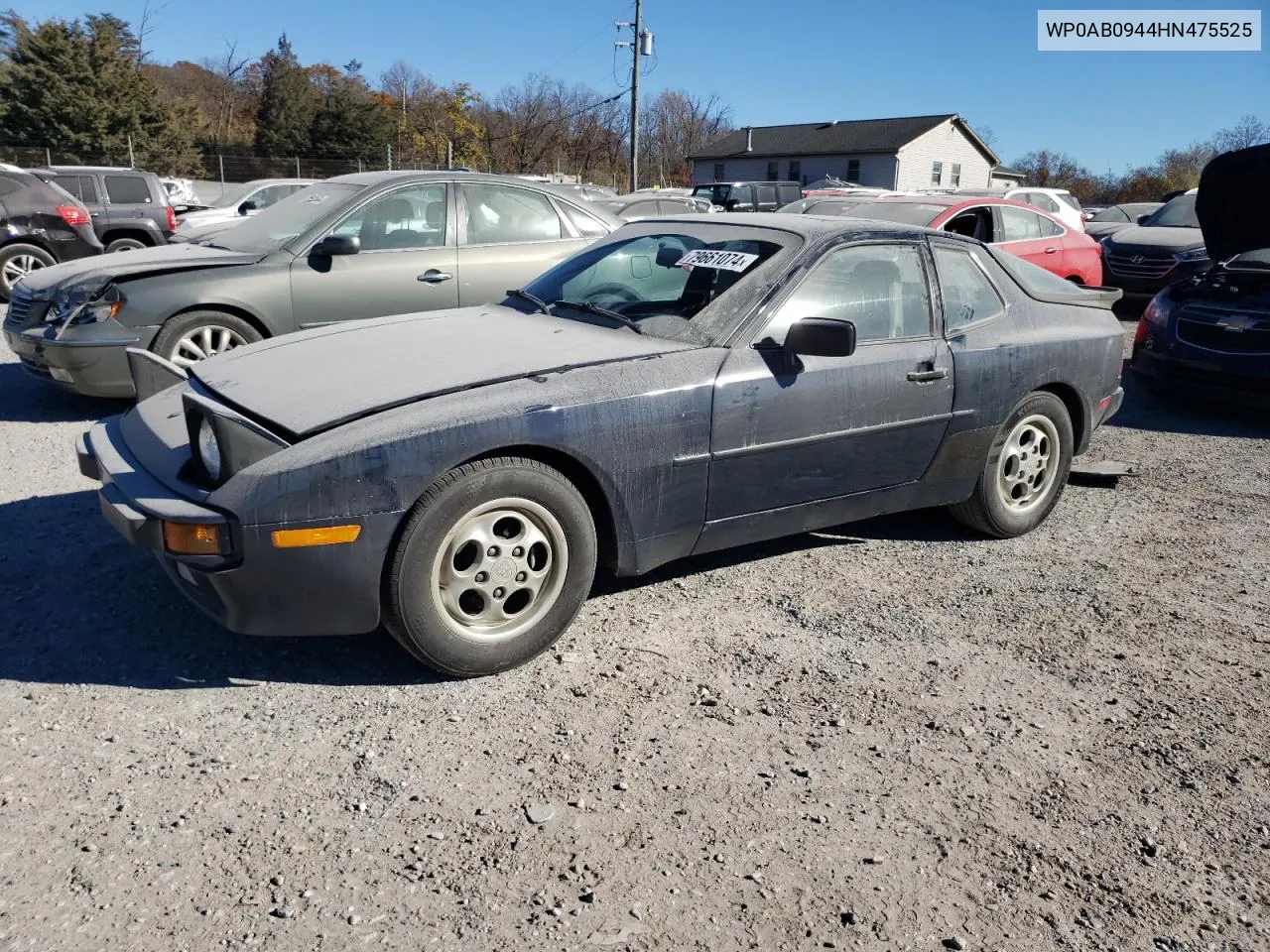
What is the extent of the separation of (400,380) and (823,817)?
6.25ft

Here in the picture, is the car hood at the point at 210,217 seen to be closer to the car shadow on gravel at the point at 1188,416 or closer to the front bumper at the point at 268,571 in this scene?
the car shadow on gravel at the point at 1188,416

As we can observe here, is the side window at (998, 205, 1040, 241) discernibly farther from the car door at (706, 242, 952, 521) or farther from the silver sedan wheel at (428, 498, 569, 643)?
the silver sedan wheel at (428, 498, 569, 643)

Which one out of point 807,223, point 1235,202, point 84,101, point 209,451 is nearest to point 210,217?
point 1235,202

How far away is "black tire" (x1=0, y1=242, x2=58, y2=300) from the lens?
11.9 meters

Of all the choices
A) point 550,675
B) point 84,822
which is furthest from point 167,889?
point 550,675

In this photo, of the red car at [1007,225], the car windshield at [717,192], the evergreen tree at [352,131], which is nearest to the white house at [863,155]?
the evergreen tree at [352,131]

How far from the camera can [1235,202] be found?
854 cm

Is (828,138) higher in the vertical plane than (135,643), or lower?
higher

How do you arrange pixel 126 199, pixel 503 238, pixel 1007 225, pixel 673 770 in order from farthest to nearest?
pixel 126 199
pixel 1007 225
pixel 503 238
pixel 673 770

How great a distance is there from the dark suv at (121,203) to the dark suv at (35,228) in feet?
9.08

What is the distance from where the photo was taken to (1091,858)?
256cm

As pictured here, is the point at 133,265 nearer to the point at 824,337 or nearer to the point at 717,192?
the point at 824,337

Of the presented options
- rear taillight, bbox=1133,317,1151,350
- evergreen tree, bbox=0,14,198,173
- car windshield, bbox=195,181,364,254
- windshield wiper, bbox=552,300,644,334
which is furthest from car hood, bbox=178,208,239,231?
evergreen tree, bbox=0,14,198,173

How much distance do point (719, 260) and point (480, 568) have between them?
1.72 meters
